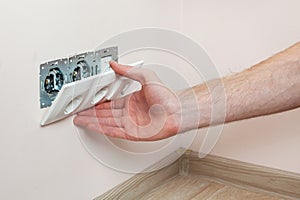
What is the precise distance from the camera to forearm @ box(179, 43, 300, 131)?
1154mm

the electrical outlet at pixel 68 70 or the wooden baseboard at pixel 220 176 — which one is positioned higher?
the electrical outlet at pixel 68 70

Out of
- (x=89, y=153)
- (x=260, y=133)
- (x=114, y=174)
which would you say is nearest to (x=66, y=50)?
(x=89, y=153)

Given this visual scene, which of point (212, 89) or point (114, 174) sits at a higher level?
point (212, 89)

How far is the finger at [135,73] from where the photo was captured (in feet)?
3.90

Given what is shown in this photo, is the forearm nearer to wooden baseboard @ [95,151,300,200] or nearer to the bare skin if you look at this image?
the bare skin

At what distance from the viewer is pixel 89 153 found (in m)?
1.27

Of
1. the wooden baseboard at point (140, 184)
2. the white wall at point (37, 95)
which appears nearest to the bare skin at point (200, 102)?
the white wall at point (37, 95)

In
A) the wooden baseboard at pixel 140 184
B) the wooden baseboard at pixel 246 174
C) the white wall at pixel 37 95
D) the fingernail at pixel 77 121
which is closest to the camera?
the white wall at pixel 37 95

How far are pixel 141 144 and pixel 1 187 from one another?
56cm

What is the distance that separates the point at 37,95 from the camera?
107cm

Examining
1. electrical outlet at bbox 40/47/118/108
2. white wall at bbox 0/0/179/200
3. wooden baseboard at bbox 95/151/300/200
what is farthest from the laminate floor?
electrical outlet at bbox 40/47/118/108

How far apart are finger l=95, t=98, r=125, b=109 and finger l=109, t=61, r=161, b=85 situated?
0.09m

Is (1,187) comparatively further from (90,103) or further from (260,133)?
(260,133)

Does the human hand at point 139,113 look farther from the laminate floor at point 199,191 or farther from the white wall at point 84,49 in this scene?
the laminate floor at point 199,191
